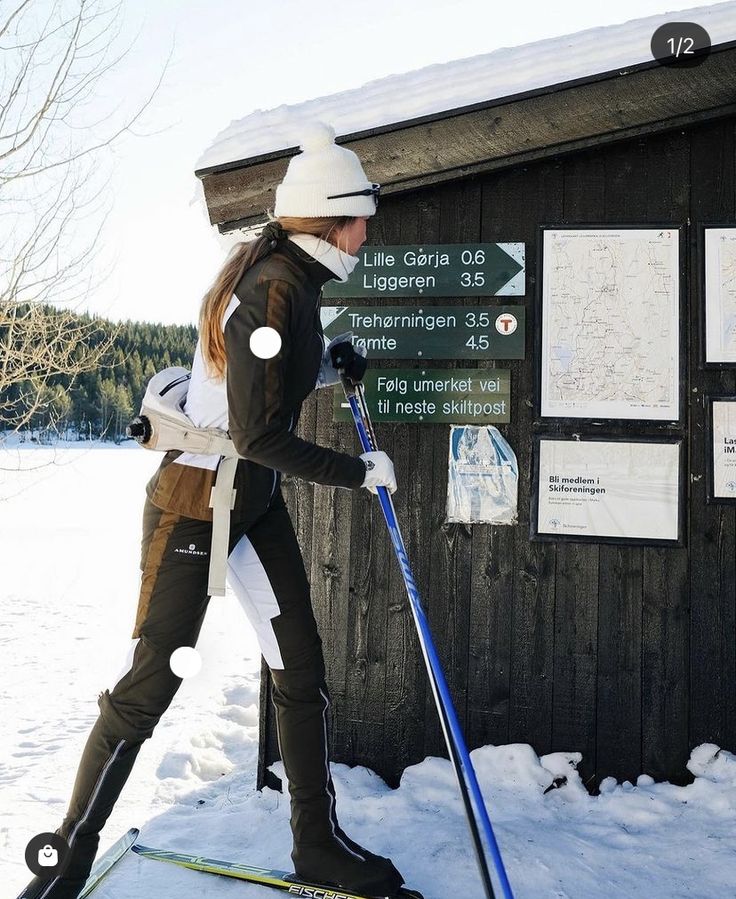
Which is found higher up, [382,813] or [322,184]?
[322,184]

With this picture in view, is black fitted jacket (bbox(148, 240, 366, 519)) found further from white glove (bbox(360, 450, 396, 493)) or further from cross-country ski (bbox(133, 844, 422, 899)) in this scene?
cross-country ski (bbox(133, 844, 422, 899))

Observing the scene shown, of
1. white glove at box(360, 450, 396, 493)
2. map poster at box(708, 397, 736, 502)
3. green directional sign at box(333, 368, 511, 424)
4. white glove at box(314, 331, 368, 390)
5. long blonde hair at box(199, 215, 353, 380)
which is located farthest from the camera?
green directional sign at box(333, 368, 511, 424)

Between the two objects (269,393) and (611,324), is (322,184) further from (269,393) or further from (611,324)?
(611,324)

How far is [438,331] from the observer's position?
10.8ft

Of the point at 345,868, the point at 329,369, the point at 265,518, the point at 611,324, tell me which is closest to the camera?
the point at 345,868

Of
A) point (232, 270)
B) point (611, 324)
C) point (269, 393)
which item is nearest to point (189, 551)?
point (269, 393)

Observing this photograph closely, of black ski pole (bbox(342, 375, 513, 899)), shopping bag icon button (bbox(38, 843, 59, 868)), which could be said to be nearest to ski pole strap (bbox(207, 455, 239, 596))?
black ski pole (bbox(342, 375, 513, 899))

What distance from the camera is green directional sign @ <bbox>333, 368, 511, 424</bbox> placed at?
3260mm

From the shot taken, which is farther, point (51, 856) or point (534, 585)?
point (534, 585)

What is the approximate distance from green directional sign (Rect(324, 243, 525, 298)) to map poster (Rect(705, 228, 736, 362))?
2.51ft
